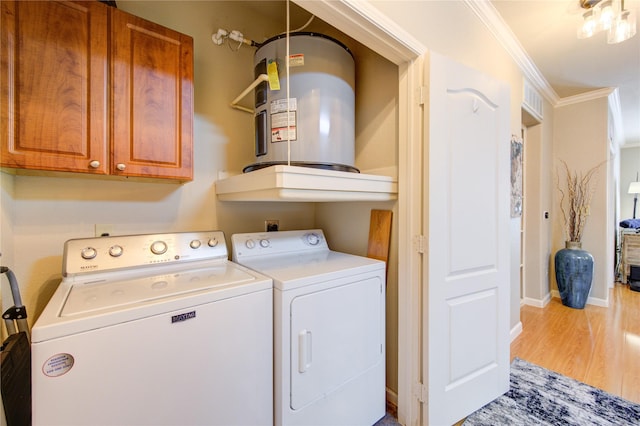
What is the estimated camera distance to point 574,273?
128 inches

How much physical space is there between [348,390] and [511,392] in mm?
1284

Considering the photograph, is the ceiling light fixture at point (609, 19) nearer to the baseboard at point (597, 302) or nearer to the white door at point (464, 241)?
the white door at point (464, 241)

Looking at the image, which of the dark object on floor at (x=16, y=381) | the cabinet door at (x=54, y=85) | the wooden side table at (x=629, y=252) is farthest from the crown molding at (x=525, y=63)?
the dark object on floor at (x=16, y=381)

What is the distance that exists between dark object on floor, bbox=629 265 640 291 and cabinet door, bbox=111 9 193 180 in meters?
6.22

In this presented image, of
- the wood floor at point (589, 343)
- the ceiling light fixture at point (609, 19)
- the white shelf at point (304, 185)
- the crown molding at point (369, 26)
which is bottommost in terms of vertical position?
the wood floor at point (589, 343)

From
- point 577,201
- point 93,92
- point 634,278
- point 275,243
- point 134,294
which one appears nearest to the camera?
Result: point 134,294

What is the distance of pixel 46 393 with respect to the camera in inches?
30.1

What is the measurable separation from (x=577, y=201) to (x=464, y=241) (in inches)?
125

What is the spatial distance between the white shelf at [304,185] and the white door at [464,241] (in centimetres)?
27

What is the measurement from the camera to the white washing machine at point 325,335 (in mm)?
1201

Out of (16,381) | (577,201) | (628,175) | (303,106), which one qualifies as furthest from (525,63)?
(628,175)

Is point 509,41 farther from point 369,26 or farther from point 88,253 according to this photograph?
point 88,253

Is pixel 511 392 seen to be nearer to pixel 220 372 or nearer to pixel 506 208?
pixel 506 208

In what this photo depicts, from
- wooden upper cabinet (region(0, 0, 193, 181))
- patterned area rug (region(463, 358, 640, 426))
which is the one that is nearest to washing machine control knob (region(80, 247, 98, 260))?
wooden upper cabinet (region(0, 0, 193, 181))
